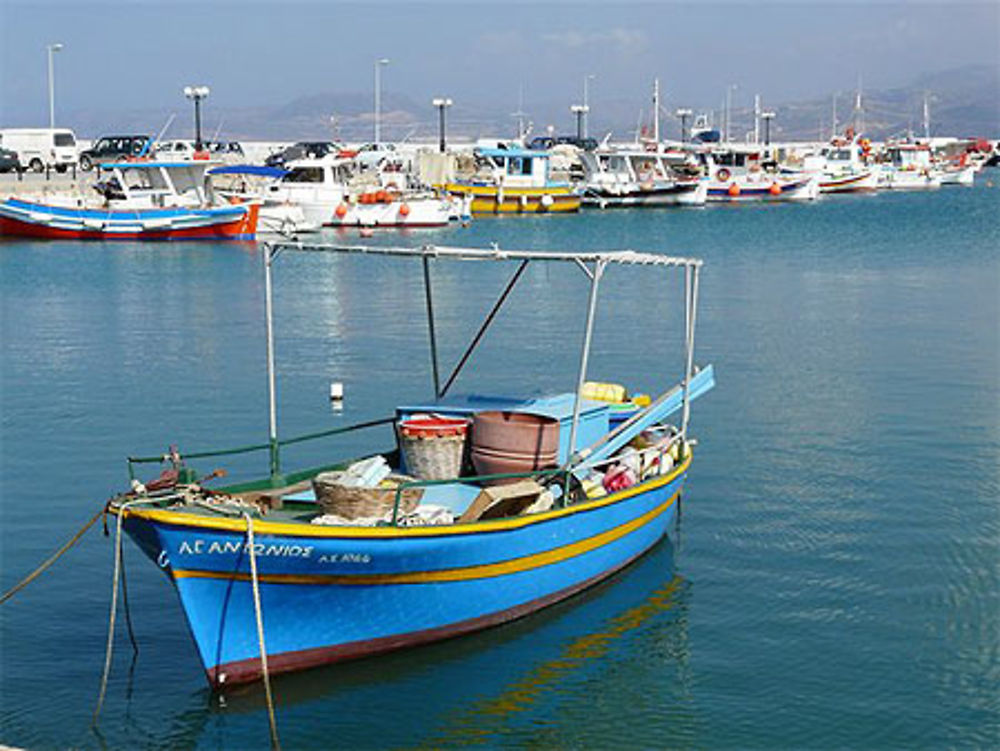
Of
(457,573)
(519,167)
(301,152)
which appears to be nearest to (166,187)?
(519,167)

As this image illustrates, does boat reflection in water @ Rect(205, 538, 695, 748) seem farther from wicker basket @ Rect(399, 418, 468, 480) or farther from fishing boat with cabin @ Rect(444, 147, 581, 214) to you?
fishing boat with cabin @ Rect(444, 147, 581, 214)

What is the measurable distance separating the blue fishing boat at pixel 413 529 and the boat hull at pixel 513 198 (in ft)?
187

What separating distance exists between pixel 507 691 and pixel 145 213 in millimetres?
44824

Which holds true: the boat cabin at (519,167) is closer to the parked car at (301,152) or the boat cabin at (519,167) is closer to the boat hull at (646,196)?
the boat hull at (646,196)

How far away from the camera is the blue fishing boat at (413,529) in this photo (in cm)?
1155

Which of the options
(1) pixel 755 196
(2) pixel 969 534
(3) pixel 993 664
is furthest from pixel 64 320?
(1) pixel 755 196

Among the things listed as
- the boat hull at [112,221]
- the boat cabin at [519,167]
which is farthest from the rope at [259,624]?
the boat cabin at [519,167]

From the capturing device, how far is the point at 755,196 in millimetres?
91188

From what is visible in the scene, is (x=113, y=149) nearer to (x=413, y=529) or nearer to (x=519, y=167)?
(x=519, y=167)

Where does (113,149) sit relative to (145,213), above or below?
above

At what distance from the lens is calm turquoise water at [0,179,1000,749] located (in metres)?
12.1

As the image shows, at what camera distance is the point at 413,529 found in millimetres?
11977

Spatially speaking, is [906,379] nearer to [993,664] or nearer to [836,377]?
[836,377]

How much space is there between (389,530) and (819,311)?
2627 centimetres
